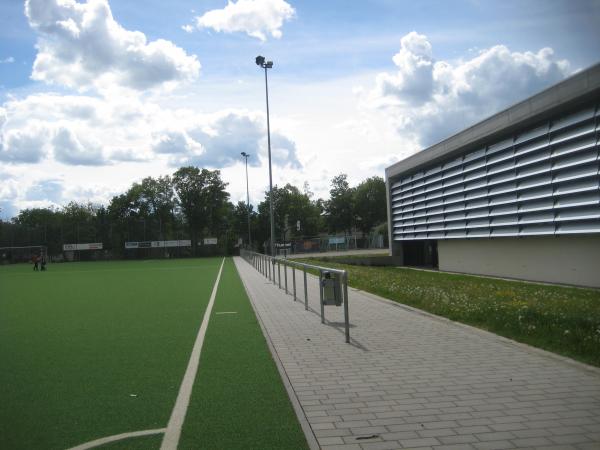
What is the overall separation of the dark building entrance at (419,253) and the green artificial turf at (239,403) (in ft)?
71.8

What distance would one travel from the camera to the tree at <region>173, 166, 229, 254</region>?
254ft

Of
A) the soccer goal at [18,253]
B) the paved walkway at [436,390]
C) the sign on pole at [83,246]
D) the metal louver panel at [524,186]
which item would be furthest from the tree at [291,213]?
the paved walkway at [436,390]

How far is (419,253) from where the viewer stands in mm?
30281

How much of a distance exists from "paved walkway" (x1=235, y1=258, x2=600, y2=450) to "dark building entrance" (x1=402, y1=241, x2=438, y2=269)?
20.9 meters

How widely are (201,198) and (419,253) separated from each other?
5219cm

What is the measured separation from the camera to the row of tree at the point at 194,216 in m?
62.4

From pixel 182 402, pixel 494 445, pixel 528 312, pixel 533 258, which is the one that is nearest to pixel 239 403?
pixel 182 402

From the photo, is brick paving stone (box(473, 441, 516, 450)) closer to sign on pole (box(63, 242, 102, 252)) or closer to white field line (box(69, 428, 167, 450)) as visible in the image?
white field line (box(69, 428, 167, 450))

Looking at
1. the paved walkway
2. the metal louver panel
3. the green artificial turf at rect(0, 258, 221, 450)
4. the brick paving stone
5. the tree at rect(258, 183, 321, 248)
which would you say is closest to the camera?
the brick paving stone

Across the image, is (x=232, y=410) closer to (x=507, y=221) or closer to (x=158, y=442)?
(x=158, y=442)

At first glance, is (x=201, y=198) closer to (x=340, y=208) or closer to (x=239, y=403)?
(x=340, y=208)

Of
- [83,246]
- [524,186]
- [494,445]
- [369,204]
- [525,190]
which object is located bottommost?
[494,445]

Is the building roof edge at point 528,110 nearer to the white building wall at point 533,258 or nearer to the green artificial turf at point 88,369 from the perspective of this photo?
the white building wall at point 533,258

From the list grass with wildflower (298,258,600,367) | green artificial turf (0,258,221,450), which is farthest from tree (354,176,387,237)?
green artificial turf (0,258,221,450)
